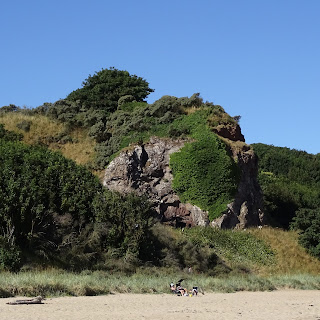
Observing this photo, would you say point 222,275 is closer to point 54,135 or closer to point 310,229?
point 310,229

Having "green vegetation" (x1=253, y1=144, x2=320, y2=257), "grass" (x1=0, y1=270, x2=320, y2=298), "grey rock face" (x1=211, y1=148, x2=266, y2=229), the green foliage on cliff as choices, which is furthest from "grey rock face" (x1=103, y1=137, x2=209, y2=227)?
"grass" (x1=0, y1=270, x2=320, y2=298)

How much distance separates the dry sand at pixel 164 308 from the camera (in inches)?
474

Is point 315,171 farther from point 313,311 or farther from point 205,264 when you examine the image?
point 313,311

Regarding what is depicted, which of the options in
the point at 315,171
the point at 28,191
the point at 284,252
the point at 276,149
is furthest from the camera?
the point at 276,149

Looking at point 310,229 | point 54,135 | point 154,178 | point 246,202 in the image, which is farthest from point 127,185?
point 310,229

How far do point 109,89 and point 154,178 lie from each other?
49.2 ft

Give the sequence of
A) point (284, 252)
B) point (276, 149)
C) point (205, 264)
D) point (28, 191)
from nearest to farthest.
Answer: point (28, 191) < point (205, 264) < point (284, 252) < point (276, 149)

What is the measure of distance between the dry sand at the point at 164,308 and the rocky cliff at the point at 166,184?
1525 cm

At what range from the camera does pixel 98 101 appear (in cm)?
4694

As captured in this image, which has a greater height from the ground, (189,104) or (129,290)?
(189,104)

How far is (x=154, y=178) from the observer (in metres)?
35.8

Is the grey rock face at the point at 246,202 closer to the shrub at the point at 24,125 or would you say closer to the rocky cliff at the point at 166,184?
the rocky cliff at the point at 166,184

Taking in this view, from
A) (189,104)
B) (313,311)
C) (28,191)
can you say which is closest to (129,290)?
(313,311)

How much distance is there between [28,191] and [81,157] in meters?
15.1
